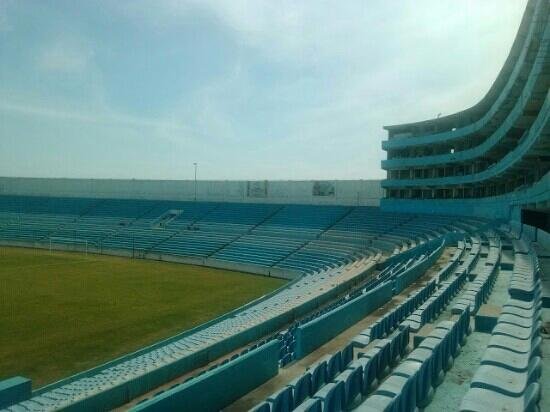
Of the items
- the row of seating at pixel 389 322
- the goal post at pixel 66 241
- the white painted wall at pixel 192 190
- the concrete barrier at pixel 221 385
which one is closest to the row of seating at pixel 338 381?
the row of seating at pixel 389 322

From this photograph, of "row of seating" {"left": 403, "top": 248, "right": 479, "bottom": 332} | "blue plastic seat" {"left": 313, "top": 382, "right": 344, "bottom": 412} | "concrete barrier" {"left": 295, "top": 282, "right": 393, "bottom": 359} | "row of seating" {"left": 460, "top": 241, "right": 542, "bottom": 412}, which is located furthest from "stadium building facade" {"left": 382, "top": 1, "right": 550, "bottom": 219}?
"blue plastic seat" {"left": 313, "top": 382, "right": 344, "bottom": 412}

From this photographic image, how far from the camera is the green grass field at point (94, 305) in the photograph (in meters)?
16.5

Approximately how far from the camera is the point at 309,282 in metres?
27.3

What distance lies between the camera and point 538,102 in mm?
23734

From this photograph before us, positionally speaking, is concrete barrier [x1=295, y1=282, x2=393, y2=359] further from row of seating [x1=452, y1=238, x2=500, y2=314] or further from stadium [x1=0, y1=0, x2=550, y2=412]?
row of seating [x1=452, y1=238, x2=500, y2=314]

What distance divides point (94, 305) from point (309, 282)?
11910 millimetres

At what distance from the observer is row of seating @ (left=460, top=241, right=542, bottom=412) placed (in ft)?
14.0

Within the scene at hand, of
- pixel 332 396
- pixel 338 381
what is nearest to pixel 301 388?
pixel 338 381

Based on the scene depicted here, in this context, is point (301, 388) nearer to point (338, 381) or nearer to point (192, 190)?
point (338, 381)

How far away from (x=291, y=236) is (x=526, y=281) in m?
38.0

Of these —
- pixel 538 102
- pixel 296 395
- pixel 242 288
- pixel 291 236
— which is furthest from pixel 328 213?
pixel 296 395

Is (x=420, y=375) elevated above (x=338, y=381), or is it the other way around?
(x=420, y=375)

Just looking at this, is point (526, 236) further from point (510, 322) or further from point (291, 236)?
point (291, 236)

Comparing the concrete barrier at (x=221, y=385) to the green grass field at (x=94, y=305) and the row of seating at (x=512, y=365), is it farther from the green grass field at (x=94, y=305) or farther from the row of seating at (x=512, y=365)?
the green grass field at (x=94, y=305)
